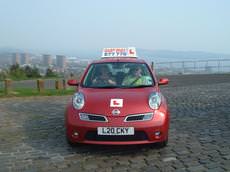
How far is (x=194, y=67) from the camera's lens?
114 feet

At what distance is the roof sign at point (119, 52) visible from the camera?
809cm

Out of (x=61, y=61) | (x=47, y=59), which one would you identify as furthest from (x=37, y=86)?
(x=47, y=59)

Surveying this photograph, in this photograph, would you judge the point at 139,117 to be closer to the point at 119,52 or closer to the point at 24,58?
the point at 119,52

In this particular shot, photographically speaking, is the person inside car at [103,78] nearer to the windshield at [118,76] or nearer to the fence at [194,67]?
the windshield at [118,76]

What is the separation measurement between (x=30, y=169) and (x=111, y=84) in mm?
2290

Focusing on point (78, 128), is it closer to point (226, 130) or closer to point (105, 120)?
point (105, 120)

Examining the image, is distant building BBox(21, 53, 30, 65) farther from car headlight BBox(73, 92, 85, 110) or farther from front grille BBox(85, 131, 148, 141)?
front grille BBox(85, 131, 148, 141)

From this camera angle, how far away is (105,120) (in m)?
5.56

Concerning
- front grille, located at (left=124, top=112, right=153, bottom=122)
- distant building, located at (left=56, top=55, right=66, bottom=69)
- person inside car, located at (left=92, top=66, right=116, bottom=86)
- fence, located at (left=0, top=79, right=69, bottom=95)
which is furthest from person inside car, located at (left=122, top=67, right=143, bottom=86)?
distant building, located at (left=56, top=55, right=66, bottom=69)

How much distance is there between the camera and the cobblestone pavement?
5.18m

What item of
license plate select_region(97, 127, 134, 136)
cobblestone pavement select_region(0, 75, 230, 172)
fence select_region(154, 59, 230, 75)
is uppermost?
license plate select_region(97, 127, 134, 136)

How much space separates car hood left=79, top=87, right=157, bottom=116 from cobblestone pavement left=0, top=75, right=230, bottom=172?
0.73 meters

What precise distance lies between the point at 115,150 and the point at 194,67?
30.0 meters

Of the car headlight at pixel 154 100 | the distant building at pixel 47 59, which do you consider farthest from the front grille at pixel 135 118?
the distant building at pixel 47 59
